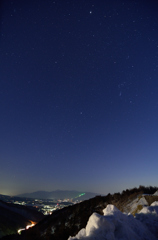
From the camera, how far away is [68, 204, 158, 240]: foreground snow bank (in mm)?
3898

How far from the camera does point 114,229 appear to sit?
4250mm

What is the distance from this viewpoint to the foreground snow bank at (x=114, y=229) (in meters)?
3.90

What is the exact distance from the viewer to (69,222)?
18734 mm

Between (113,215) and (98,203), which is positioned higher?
(113,215)

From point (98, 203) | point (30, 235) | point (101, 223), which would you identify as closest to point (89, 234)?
point (101, 223)

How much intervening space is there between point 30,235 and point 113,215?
1088 inches

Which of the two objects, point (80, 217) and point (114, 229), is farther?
point (80, 217)

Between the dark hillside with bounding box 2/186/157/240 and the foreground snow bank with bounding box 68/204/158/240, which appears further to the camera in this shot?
the dark hillside with bounding box 2/186/157/240

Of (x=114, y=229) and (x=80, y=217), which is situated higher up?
(x=114, y=229)

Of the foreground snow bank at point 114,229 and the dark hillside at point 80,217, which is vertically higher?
the foreground snow bank at point 114,229

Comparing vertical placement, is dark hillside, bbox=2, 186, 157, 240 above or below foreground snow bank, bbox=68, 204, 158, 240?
below

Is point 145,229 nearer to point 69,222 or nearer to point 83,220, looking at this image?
point 83,220

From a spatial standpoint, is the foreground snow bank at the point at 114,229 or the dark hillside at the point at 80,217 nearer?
the foreground snow bank at the point at 114,229

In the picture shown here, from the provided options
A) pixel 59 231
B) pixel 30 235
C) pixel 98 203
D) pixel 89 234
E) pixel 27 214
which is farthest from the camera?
pixel 27 214
